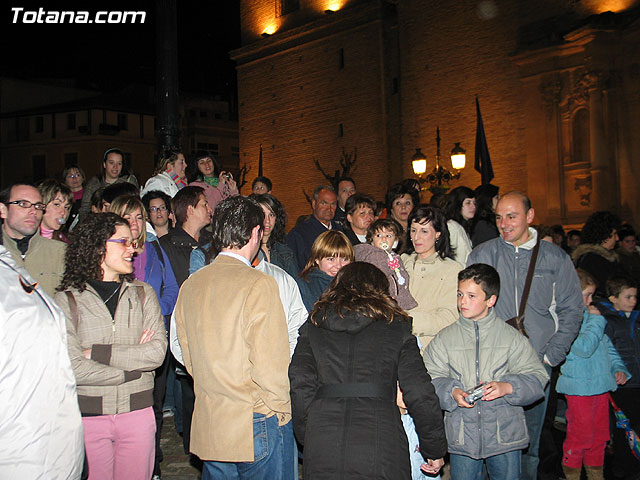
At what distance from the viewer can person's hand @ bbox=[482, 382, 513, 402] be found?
419 centimetres

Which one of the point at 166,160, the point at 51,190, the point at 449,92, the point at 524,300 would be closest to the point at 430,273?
the point at 524,300

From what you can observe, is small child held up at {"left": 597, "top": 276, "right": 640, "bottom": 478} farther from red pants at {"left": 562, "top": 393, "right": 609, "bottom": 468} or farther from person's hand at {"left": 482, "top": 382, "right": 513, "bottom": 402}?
person's hand at {"left": 482, "top": 382, "right": 513, "bottom": 402}

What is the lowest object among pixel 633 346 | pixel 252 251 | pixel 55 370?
pixel 633 346

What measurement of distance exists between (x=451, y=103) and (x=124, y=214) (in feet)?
69.6

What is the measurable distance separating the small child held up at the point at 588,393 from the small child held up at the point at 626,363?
10cm

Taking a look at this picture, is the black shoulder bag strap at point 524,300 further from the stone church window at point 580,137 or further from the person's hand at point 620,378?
the stone church window at point 580,137

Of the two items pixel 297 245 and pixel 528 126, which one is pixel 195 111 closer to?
pixel 528 126

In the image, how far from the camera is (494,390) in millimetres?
4199

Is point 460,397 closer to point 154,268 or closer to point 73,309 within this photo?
point 73,309

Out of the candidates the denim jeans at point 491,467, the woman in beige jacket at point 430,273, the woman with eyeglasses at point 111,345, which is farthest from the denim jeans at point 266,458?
the woman in beige jacket at point 430,273

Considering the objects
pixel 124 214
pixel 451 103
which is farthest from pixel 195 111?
pixel 124 214

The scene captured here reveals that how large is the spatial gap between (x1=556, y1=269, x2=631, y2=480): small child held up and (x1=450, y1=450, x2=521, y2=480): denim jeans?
1686mm

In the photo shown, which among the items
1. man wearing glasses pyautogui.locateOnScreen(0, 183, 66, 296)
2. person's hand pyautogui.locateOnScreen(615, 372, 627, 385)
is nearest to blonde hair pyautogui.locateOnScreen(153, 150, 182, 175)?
man wearing glasses pyautogui.locateOnScreen(0, 183, 66, 296)

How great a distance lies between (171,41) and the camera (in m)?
8.64
